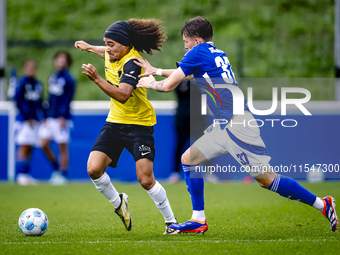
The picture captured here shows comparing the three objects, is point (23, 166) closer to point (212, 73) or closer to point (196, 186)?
point (196, 186)

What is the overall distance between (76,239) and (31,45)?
25.2 ft

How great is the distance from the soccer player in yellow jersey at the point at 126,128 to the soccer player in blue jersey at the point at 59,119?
480 cm

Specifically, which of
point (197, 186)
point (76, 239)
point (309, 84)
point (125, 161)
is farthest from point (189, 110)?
point (76, 239)

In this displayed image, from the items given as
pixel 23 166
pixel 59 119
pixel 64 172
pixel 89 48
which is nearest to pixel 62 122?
pixel 59 119

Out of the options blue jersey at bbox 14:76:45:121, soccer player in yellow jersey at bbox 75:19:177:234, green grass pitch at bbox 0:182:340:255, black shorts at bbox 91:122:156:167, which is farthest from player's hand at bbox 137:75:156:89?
blue jersey at bbox 14:76:45:121

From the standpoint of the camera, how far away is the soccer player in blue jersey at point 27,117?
9250mm

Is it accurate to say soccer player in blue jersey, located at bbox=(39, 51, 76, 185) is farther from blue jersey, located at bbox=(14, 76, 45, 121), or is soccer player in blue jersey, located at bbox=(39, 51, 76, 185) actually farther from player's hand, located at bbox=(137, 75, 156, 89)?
player's hand, located at bbox=(137, 75, 156, 89)

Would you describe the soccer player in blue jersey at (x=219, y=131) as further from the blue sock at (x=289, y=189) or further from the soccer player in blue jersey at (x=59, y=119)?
the soccer player in blue jersey at (x=59, y=119)

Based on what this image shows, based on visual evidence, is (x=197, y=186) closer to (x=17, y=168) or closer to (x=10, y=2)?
(x=17, y=168)

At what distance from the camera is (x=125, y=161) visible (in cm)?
966

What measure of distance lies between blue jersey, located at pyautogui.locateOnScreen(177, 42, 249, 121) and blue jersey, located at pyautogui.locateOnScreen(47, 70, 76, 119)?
5408 millimetres

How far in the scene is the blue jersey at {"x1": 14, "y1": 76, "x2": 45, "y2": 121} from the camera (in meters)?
9.38

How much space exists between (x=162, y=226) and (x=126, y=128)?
110 centimetres

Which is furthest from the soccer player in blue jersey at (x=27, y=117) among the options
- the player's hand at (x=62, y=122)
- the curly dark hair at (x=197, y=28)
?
the curly dark hair at (x=197, y=28)
